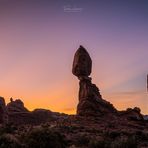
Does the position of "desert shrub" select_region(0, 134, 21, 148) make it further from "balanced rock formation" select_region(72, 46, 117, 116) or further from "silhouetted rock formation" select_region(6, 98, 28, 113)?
"silhouetted rock formation" select_region(6, 98, 28, 113)

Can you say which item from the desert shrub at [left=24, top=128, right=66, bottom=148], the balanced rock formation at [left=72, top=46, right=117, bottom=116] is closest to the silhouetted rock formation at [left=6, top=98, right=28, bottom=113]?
the balanced rock formation at [left=72, top=46, right=117, bottom=116]

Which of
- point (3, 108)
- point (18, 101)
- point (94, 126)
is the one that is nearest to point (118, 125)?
point (94, 126)

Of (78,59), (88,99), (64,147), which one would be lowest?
(64,147)

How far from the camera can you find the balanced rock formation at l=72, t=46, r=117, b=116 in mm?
58406

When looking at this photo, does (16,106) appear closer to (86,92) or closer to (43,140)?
(86,92)

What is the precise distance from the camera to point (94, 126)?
166 ft

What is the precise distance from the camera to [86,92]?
59.6m

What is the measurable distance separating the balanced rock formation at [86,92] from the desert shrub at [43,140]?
29613 millimetres

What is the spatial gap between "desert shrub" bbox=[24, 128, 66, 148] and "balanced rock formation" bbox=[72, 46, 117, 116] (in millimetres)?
29613

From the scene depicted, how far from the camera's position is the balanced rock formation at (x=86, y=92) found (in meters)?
58.4

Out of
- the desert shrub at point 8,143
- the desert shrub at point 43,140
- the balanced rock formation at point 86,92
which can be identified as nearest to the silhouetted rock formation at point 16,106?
the balanced rock formation at point 86,92

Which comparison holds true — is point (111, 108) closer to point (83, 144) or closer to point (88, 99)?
point (88, 99)

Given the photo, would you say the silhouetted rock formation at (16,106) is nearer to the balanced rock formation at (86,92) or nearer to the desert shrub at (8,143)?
the balanced rock formation at (86,92)

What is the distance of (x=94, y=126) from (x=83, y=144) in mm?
19232
